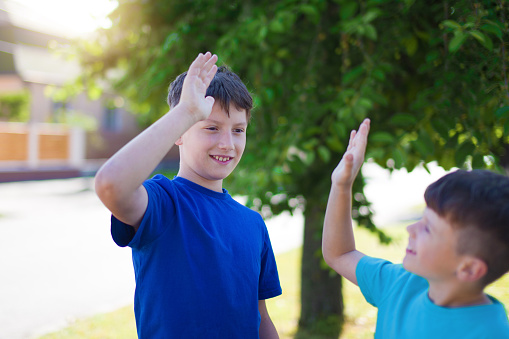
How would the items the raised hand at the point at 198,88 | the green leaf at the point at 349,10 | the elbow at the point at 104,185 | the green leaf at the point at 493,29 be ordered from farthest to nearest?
the green leaf at the point at 349,10
the green leaf at the point at 493,29
the raised hand at the point at 198,88
the elbow at the point at 104,185

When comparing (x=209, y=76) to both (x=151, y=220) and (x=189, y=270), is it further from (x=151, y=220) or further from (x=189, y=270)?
(x=189, y=270)

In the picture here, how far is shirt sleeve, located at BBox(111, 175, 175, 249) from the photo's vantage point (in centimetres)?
120

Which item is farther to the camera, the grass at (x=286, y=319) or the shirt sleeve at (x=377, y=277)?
the grass at (x=286, y=319)

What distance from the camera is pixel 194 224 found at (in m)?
1.37

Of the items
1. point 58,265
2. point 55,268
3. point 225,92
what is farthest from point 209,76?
point 58,265

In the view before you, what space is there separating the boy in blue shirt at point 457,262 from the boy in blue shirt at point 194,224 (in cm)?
45

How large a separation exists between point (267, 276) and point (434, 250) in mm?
648

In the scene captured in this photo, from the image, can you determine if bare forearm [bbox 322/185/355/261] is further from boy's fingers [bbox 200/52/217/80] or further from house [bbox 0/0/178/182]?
house [bbox 0/0/178/182]

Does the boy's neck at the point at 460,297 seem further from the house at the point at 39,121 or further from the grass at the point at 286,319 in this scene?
the house at the point at 39,121

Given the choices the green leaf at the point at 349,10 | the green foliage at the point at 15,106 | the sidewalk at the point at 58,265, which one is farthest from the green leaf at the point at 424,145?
the green foliage at the point at 15,106

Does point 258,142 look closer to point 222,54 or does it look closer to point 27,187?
point 222,54

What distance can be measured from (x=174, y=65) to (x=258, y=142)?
0.78m

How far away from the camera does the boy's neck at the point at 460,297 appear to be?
113 centimetres

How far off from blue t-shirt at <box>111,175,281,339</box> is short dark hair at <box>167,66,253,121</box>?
288mm
